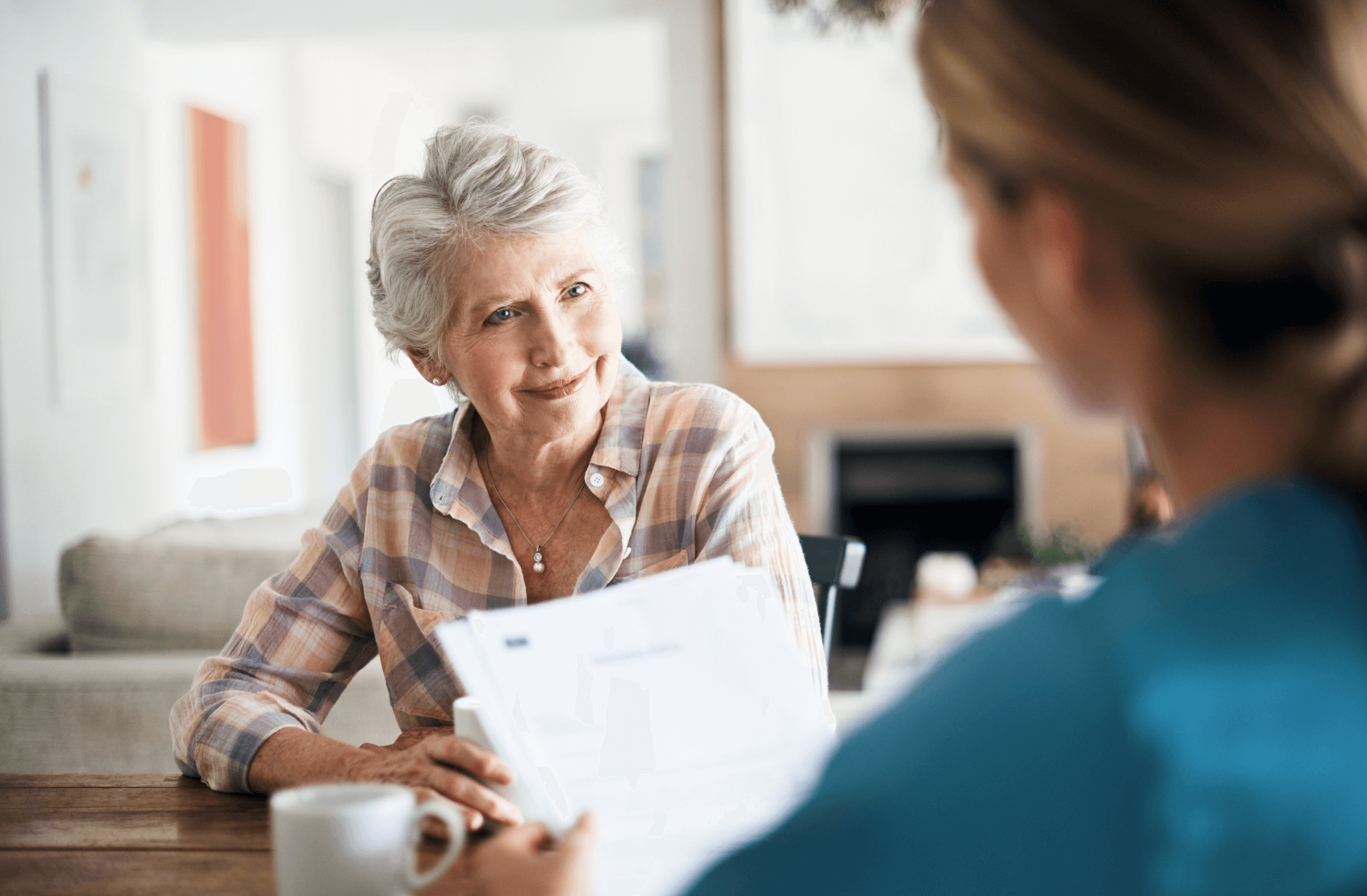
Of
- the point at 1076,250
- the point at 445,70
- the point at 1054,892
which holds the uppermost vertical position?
the point at 445,70

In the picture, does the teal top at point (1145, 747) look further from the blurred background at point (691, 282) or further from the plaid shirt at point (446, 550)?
the blurred background at point (691, 282)

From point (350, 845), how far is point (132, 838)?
370mm

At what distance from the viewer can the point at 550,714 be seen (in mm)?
759

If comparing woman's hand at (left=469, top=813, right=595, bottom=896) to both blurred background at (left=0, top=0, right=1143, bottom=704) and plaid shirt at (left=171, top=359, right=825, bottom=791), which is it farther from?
blurred background at (left=0, top=0, right=1143, bottom=704)

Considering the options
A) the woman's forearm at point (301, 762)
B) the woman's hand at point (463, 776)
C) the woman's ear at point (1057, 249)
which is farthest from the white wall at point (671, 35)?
the woman's ear at point (1057, 249)

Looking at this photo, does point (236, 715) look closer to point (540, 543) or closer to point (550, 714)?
point (540, 543)

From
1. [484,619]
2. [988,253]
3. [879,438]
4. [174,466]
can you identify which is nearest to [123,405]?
[174,466]

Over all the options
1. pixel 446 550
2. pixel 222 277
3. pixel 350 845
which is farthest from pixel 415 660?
pixel 222 277

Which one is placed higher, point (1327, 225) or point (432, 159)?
point (432, 159)

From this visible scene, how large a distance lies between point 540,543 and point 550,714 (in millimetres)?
546

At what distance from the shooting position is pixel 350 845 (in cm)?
67

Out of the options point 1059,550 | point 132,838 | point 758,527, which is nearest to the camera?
point 132,838

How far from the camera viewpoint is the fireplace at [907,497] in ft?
15.0

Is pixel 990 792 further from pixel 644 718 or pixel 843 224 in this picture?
pixel 843 224
